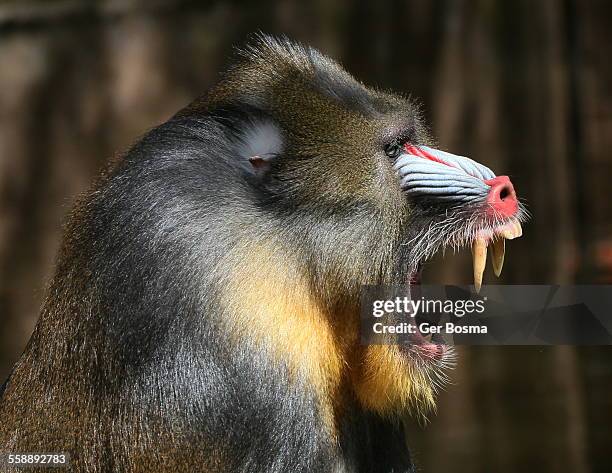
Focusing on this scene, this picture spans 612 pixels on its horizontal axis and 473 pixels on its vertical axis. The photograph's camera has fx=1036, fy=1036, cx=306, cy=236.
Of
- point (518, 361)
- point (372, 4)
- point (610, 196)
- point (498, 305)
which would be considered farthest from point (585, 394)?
point (498, 305)

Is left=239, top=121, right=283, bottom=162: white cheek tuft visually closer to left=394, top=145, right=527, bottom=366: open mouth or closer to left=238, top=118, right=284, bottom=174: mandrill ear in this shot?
left=238, top=118, right=284, bottom=174: mandrill ear

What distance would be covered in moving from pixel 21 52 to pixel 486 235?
13.2ft

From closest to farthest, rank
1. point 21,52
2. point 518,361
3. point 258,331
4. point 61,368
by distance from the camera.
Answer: point 258,331, point 61,368, point 518,361, point 21,52

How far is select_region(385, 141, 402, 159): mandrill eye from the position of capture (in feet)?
9.89

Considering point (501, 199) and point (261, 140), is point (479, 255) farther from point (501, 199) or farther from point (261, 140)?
point (261, 140)

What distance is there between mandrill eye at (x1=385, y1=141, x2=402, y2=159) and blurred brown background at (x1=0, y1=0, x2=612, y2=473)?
2.75 metres

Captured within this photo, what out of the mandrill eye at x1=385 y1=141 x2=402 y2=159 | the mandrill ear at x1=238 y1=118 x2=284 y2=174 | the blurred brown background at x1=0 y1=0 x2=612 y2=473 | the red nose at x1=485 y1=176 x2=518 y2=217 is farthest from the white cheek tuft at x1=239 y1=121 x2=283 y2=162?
the blurred brown background at x1=0 y1=0 x2=612 y2=473

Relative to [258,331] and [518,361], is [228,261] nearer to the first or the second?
[258,331]

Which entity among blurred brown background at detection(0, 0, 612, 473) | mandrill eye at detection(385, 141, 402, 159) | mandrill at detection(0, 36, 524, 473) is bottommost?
mandrill at detection(0, 36, 524, 473)

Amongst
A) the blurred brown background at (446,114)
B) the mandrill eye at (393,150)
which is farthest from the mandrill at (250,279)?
the blurred brown background at (446,114)

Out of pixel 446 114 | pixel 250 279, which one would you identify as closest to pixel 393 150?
pixel 250 279

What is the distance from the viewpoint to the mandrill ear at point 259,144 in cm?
293

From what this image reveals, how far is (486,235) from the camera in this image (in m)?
3.02

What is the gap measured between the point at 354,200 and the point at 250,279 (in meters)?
0.38
